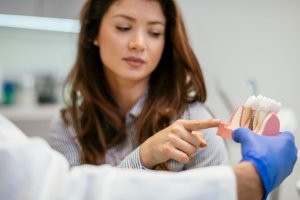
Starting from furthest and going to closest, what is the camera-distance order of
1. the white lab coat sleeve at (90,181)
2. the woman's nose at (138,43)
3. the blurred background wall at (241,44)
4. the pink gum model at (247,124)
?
1. the blurred background wall at (241,44)
2. the woman's nose at (138,43)
3. the pink gum model at (247,124)
4. the white lab coat sleeve at (90,181)

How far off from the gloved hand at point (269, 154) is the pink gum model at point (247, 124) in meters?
0.05

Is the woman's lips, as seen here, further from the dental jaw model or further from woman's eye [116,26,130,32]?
the dental jaw model

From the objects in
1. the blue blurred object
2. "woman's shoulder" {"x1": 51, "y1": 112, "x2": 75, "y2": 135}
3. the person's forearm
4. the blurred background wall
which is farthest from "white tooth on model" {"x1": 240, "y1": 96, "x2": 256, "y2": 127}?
the blue blurred object

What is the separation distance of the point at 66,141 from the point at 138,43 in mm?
419

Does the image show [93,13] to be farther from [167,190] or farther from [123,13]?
[167,190]

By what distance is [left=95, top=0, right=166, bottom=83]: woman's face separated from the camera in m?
0.91

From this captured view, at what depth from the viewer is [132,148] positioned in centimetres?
96

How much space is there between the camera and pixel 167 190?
1.47 ft

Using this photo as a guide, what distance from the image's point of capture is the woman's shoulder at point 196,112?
91 centimetres

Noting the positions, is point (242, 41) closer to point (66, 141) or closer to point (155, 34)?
point (155, 34)

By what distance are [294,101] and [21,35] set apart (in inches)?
55.3

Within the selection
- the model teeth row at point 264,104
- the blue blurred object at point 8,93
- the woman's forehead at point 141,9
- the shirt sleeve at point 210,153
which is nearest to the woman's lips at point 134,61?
the woman's forehead at point 141,9

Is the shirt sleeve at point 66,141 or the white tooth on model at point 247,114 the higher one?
the white tooth on model at point 247,114

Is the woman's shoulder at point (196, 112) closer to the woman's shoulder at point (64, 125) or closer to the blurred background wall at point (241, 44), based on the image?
the blurred background wall at point (241, 44)
